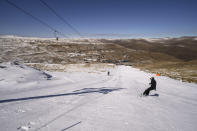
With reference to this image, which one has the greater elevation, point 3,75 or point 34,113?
point 3,75

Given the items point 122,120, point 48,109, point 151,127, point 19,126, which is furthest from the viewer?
point 48,109

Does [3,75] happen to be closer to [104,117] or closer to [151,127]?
[104,117]

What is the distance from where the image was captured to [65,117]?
18.9 feet

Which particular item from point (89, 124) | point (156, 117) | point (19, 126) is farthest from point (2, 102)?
point (156, 117)

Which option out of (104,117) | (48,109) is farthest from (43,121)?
(104,117)

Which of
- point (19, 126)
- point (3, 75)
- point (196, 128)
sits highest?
point (3, 75)

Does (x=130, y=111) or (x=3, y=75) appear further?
(x=3, y=75)

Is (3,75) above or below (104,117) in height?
above

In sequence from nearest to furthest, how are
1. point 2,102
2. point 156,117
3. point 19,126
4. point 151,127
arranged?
point 19,126 < point 151,127 < point 156,117 < point 2,102

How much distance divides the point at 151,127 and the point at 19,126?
6.28 metres

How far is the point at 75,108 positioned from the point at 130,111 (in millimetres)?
3592

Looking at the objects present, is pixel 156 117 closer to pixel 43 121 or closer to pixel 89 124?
pixel 89 124

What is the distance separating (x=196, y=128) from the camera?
541cm

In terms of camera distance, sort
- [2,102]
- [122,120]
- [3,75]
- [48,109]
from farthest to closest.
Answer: [3,75] → [2,102] → [48,109] → [122,120]
